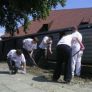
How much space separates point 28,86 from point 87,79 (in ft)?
8.31

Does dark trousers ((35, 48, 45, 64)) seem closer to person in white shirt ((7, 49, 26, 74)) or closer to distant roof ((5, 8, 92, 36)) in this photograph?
person in white shirt ((7, 49, 26, 74))

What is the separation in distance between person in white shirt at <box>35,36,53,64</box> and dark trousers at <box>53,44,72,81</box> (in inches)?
233

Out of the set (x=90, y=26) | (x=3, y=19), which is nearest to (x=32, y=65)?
(x=90, y=26)

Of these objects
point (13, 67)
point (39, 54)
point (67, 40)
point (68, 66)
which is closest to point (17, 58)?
point (13, 67)

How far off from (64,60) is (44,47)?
6441mm

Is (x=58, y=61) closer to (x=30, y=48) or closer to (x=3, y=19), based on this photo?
(x=30, y=48)

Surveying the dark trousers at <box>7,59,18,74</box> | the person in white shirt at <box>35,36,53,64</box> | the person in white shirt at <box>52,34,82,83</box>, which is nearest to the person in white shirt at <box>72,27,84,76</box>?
the person in white shirt at <box>52,34,82,83</box>

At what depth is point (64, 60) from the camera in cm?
1441

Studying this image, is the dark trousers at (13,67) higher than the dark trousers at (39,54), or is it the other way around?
the dark trousers at (39,54)

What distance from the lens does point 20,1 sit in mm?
31312

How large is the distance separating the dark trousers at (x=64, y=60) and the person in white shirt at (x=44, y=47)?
5.92 metres

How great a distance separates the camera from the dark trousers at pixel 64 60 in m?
14.2

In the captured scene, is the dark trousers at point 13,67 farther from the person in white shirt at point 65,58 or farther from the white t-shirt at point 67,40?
the white t-shirt at point 67,40

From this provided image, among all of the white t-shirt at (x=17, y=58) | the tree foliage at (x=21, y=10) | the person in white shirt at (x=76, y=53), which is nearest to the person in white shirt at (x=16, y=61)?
the white t-shirt at (x=17, y=58)
